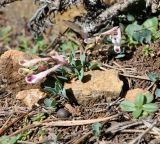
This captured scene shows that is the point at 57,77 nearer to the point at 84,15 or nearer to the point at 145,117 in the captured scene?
the point at 145,117

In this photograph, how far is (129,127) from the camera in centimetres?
192

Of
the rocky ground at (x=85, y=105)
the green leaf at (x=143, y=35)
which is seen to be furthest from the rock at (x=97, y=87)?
the green leaf at (x=143, y=35)

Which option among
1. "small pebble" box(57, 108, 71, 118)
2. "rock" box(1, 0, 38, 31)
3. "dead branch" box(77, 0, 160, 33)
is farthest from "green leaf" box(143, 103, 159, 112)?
"rock" box(1, 0, 38, 31)

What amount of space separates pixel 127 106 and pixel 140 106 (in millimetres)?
72

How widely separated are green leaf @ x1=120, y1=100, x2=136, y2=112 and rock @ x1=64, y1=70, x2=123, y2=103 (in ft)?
0.31

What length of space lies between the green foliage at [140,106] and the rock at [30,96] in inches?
19.4

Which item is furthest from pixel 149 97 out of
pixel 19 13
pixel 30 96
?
pixel 19 13

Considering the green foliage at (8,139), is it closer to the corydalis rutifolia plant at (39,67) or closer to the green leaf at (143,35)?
the corydalis rutifolia plant at (39,67)

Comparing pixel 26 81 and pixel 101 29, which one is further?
pixel 101 29

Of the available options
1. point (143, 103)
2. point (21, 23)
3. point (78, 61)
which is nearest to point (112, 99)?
point (143, 103)

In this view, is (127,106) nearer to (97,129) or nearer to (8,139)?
(97,129)

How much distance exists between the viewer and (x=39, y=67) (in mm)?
2285

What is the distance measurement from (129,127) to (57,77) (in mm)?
547

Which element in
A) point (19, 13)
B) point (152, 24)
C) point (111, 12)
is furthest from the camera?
point (19, 13)
